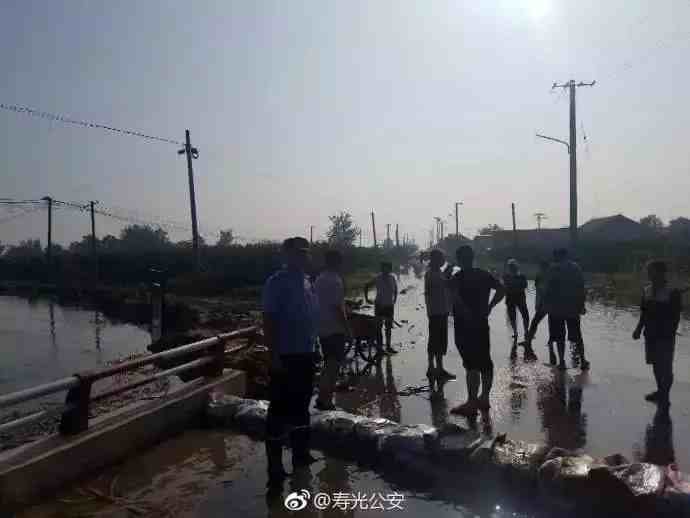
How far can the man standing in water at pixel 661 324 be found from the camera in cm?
605

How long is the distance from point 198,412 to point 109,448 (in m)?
1.30

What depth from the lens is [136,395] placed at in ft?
27.1

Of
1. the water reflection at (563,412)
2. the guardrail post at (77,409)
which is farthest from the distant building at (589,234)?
Result: the guardrail post at (77,409)

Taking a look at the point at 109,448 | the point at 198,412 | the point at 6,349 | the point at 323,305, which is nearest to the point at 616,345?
the point at 323,305

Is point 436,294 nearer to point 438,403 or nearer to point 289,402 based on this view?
point 438,403

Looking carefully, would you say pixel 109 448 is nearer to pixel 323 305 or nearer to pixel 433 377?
pixel 323 305

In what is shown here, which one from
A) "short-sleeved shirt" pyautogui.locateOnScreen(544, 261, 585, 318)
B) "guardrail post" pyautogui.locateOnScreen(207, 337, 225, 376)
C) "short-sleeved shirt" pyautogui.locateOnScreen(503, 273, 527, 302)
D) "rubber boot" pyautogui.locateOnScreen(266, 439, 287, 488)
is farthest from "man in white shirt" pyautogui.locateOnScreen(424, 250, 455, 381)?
"rubber boot" pyautogui.locateOnScreen(266, 439, 287, 488)

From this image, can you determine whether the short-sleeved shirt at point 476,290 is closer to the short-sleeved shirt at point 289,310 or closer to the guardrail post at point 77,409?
the short-sleeved shirt at point 289,310

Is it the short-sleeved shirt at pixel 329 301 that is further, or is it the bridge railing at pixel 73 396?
the short-sleeved shirt at pixel 329 301

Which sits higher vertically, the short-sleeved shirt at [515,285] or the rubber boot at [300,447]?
the short-sleeved shirt at [515,285]

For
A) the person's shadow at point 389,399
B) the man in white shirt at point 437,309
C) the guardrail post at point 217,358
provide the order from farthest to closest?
the man in white shirt at point 437,309 < the guardrail post at point 217,358 < the person's shadow at point 389,399

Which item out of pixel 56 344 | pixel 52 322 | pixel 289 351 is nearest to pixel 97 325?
pixel 52 322

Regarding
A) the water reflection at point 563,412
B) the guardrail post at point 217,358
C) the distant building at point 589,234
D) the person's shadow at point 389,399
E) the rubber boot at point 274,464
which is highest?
the distant building at point 589,234

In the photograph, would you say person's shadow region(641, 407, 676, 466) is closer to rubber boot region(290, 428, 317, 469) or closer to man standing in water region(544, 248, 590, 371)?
man standing in water region(544, 248, 590, 371)
